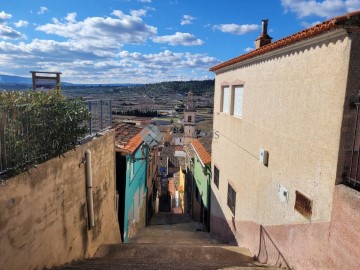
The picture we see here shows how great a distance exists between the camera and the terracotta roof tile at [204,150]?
47.4 feet

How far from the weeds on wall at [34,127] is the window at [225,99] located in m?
5.68

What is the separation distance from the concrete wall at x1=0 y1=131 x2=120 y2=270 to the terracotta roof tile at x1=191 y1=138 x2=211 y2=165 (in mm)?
6908

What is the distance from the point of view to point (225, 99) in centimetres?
1059

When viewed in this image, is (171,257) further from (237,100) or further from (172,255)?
(237,100)

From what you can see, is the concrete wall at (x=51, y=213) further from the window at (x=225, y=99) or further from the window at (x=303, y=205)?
the window at (x=225, y=99)

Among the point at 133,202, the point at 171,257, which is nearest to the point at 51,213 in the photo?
the point at 171,257

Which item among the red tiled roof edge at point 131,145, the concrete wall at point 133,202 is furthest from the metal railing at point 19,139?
the concrete wall at point 133,202

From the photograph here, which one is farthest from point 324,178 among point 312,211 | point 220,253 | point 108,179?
point 108,179

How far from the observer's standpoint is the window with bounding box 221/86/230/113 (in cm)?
1016

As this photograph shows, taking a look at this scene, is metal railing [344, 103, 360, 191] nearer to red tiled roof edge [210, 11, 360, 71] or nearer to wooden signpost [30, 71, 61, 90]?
red tiled roof edge [210, 11, 360, 71]

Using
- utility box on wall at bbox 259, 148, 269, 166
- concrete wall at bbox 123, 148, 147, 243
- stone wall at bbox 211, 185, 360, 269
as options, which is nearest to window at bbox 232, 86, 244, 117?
utility box on wall at bbox 259, 148, 269, 166

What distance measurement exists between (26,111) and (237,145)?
20.2ft

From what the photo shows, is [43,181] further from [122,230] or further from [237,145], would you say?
[122,230]

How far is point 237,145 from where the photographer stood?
8961 millimetres
